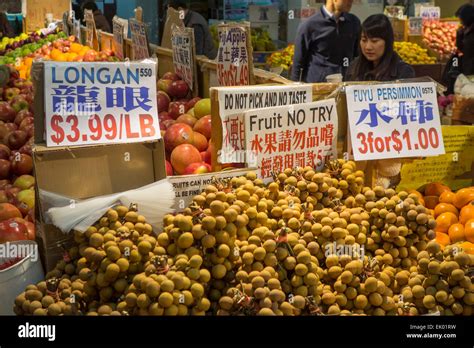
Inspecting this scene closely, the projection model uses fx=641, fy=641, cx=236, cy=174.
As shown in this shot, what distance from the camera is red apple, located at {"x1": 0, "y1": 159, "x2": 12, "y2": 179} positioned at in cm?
303

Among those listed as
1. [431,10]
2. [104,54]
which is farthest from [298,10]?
[104,54]

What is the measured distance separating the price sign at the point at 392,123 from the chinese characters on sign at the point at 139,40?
2378 mm

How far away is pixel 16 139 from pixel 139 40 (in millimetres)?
1753

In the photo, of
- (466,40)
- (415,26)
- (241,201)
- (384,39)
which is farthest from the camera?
(415,26)

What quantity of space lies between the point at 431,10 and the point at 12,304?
8090 millimetres

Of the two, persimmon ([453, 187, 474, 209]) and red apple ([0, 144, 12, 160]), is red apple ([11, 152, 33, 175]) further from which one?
persimmon ([453, 187, 474, 209])

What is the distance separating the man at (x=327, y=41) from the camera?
203 inches

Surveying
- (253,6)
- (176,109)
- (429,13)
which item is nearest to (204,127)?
(176,109)

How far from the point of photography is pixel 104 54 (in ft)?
18.1

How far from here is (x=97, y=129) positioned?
7.29 ft

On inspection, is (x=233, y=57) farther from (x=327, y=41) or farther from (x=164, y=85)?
(x=327, y=41)

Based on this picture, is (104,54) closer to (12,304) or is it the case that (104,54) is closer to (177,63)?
(177,63)

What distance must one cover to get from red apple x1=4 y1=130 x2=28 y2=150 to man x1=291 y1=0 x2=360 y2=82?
2474mm

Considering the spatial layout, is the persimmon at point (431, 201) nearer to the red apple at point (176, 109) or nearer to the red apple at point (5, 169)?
the red apple at point (176, 109)
